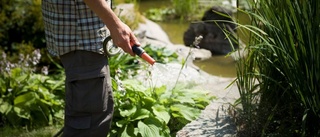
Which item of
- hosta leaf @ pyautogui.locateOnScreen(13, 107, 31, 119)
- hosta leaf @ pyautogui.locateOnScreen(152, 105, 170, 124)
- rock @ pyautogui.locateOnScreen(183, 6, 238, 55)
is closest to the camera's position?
hosta leaf @ pyautogui.locateOnScreen(152, 105, 170, 124)

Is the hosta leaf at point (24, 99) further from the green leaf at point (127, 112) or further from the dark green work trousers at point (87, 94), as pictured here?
the dark green work trousers at point (87, 94)

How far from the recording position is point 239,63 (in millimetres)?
3207

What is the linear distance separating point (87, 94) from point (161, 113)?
777mm

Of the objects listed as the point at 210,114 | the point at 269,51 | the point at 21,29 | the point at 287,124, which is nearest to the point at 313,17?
the point at 269,51

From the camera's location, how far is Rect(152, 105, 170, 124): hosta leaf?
10.6 feet

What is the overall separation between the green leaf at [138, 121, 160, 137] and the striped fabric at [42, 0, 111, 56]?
74cm

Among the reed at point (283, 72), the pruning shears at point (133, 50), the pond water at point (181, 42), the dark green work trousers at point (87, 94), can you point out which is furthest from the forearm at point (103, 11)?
the pond water at point (181, 42)

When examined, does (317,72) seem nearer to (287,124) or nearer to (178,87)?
(287,124)

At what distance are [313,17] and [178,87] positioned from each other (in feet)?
4.46

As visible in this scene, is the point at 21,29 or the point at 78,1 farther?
the point at 21,29

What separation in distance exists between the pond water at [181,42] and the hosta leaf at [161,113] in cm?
212

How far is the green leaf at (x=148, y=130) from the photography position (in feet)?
10.3

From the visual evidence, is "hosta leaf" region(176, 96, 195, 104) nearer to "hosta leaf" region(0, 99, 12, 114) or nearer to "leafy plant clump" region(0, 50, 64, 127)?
"leafy plant clump" region(0, 50, 64, 127)

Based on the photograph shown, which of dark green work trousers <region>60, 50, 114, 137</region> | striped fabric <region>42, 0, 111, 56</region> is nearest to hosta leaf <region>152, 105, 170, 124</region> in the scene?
dark green work trousers <region>60, 50, 114, 137</region>
